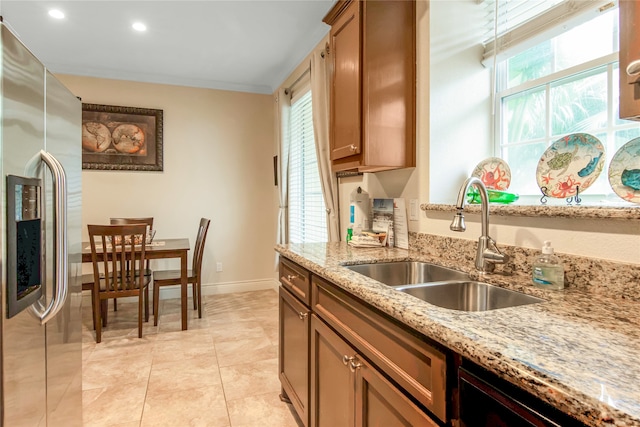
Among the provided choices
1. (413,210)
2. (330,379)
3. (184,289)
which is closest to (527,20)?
(413,210)

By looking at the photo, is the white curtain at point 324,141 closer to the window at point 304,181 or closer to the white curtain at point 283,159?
the window at point 304,181

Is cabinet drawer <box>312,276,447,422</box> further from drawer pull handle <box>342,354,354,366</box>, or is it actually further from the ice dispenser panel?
the ice dispenser panel

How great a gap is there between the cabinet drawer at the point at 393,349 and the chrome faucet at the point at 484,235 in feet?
1.48

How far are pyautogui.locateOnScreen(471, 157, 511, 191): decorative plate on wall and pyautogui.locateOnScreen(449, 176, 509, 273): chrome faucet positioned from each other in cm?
48

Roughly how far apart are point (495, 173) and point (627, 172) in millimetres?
607

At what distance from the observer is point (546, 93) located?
5.44ft

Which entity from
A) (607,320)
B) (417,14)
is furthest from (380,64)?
(607,320)

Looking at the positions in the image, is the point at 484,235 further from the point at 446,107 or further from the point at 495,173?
the point at 446,107

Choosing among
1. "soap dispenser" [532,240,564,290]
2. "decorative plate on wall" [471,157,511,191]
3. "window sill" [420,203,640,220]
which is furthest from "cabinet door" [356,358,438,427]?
"decorative plate on wall" [471,157,511,191]

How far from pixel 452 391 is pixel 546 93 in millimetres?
1521

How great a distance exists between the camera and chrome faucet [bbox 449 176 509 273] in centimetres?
124

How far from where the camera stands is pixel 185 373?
243cm

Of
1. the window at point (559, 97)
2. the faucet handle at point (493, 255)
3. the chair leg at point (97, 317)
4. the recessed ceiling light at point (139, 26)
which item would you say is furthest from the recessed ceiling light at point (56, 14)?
the faucet handle at point (493, 255)

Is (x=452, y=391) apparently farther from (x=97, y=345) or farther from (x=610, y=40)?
(x=97, y=345)
